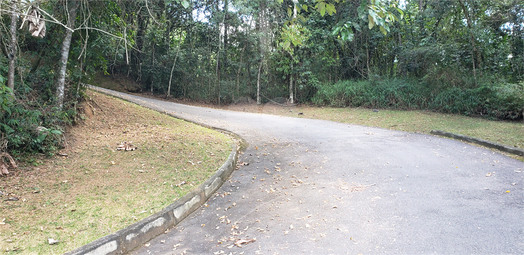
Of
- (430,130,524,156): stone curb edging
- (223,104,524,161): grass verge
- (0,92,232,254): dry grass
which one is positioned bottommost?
(0,92,232,254): dry grass

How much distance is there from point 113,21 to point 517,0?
49.3 feet

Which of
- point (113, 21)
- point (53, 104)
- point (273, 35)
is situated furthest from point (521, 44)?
point (53, 104)

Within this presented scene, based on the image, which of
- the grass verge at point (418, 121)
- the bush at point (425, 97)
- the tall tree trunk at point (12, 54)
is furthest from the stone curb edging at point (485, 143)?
the tall tree trunk at point (12, 54)

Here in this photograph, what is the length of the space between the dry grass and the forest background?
622 mm

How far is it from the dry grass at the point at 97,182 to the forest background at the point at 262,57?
62 centimetres

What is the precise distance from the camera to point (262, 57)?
61.3 feet

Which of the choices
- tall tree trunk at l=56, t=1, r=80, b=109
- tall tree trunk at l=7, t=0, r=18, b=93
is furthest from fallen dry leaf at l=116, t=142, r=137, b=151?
tall tree trunk at l=7, t=0, r=18, b=93

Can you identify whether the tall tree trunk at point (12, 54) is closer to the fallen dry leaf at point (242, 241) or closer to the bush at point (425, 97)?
the fallen dry leaf at point (242, 241)

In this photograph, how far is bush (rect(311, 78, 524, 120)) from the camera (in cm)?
1209

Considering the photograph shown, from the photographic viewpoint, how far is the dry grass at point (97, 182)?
3.47 meters

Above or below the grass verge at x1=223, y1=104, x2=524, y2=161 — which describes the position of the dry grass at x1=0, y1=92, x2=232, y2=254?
below

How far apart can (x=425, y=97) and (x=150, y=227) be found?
1479cm

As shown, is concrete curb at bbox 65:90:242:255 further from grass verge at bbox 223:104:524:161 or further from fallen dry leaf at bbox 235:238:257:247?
grass verge at bbox 223:104:524:161

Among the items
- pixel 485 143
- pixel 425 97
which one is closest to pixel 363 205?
pixel 485 143
